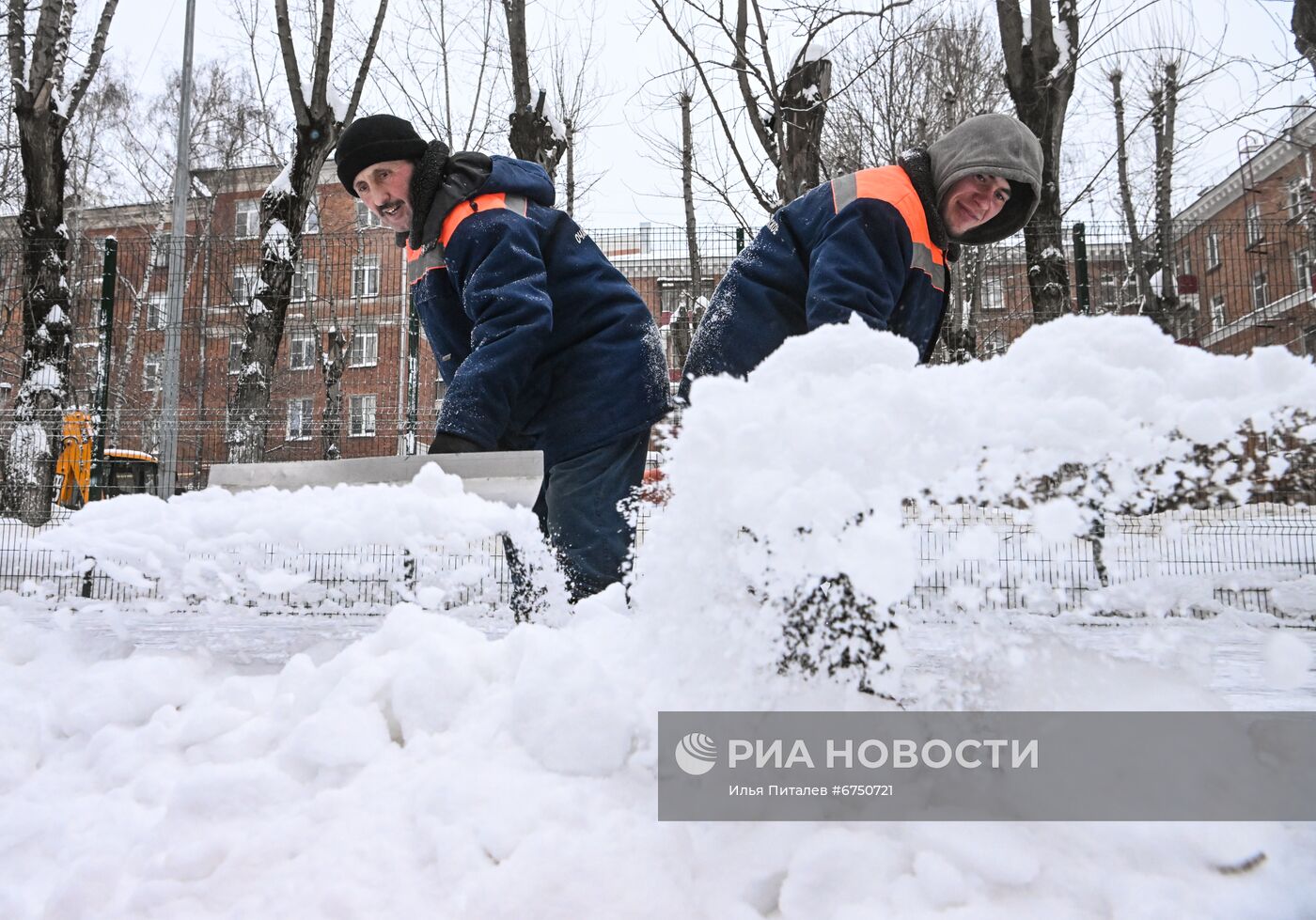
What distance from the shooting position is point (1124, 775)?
47.1 inches

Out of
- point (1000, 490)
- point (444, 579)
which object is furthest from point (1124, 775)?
point (444, 579)

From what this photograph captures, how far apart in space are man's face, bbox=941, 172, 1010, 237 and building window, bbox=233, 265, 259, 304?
6527 millimetres

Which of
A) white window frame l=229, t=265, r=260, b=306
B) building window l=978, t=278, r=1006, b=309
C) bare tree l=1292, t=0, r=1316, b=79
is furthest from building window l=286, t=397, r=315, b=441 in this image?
building window l=978, t=278, r=1006, b=309

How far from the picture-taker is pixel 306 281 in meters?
7.93

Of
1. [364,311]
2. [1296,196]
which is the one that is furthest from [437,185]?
[1296,196]

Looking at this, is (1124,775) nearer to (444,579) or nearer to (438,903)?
(438,903)

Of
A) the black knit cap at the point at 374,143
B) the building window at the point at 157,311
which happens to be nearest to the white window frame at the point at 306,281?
the building window at the point at 157,311

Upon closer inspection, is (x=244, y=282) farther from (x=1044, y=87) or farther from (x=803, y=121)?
(x=1044, y=87)

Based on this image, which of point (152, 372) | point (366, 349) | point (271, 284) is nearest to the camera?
point (271, 284)

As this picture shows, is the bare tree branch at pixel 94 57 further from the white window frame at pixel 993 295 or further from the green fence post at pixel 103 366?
the white window frame at pixel 993 295

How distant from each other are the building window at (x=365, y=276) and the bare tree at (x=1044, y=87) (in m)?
5.66

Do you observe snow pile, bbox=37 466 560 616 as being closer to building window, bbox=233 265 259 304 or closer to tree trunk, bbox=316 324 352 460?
tree trunk, bbox=316 324 352 460

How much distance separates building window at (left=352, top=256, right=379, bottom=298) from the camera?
786cm

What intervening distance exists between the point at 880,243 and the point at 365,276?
7206mm
